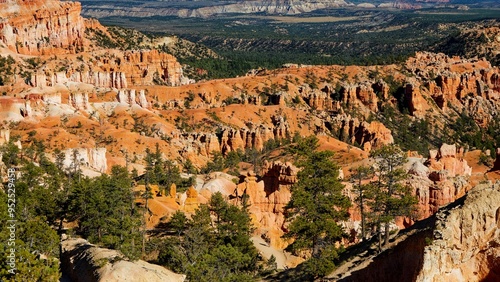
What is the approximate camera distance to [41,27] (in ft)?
524

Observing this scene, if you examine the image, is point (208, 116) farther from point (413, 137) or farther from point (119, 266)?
point (119, 266)

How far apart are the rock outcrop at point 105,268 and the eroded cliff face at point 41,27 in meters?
117

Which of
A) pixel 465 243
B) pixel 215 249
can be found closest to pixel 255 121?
pixel 215 249

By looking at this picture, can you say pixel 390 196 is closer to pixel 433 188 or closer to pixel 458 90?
pixel 433 188

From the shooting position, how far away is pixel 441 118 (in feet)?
474

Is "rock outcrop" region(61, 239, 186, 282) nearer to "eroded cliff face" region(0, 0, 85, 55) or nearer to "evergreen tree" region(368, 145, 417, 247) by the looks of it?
"evergreen tree" region(368, 145, 417, 247)

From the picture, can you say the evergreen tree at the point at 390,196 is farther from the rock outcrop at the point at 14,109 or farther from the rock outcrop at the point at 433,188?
the rock outcrop at the point at 14,109

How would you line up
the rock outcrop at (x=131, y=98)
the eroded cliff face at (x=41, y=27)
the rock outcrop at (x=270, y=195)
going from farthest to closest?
the eroded cliff face at (x=41, y=27) → the rock outcrop at (x=131, y=98) → the rock outcrop at (x=270, y=195)

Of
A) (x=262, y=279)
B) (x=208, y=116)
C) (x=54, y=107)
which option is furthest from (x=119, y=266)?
(x=208, y=116)

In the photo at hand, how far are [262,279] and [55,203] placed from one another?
17282mm

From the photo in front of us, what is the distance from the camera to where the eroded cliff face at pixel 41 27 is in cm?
14700

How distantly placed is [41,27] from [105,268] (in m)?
140

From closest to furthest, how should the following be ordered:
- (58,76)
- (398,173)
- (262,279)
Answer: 1. (398,173)
2. (262,279)
3. (58,76)

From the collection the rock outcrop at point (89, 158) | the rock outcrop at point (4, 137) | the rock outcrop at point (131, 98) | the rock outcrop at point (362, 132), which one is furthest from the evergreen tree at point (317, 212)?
the rock outcrop at point (131, 98)
